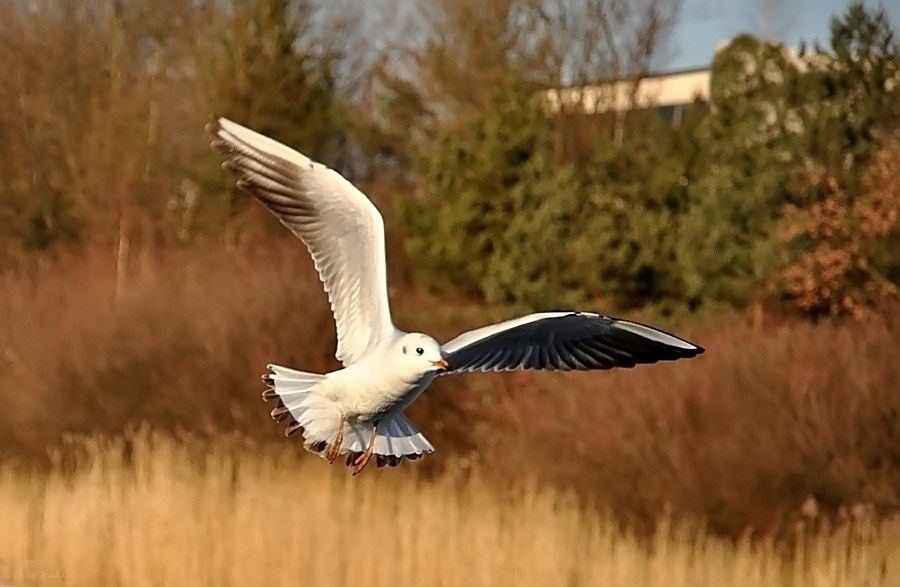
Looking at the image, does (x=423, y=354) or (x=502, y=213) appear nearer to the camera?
(x=423, y=354)

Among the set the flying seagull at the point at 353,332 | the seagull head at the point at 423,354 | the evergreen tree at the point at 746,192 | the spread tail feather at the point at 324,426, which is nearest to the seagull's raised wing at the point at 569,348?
the flying seagull at the point at 353,332

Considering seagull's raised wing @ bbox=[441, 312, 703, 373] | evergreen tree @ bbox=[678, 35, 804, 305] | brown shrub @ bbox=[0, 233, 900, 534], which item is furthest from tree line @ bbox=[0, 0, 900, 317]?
seagull's raised wing @ bbox=[441, 312, 703, 373]

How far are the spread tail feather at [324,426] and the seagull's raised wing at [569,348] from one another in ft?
1.18

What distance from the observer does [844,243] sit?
1570 centimetres

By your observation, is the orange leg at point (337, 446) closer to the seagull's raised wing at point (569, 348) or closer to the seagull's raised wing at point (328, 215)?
the seagull's raised wing at point (328, 215)

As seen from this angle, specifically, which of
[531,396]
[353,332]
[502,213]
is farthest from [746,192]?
[353,332]

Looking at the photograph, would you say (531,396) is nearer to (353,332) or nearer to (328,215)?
(353,332)

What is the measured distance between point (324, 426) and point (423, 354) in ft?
2.60

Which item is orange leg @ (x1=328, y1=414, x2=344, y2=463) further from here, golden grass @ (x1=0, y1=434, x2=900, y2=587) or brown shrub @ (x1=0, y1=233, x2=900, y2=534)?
brown shrub @ (x1=0, y1=233, x2=900, y2=534)

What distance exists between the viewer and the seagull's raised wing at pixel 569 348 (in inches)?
235

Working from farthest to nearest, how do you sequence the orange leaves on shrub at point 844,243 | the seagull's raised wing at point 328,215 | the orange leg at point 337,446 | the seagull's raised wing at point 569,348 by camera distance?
1. the orange leaves on shrub at point 844,243
2. the seagull's raised wing at point 569,348
3. the orange leg at point 337,446
4. the seagull's raised wing at point 328,215

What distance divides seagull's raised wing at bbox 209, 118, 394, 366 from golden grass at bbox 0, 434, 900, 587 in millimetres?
1515

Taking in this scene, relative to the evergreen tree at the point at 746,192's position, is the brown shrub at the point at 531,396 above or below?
below

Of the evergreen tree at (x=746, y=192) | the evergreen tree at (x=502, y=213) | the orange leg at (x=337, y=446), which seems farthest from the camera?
the evergreen tree at (x=502, y=213)
